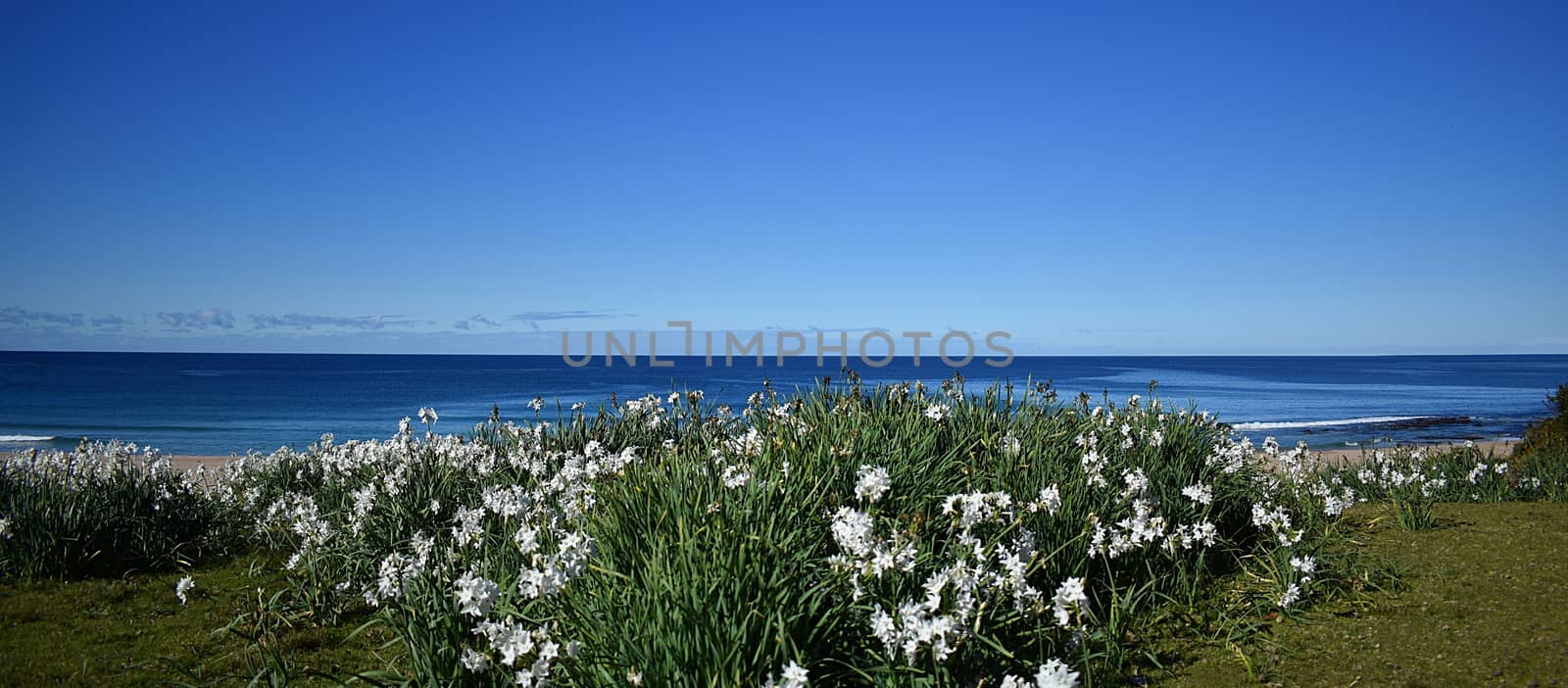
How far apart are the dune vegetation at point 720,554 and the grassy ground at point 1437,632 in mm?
182

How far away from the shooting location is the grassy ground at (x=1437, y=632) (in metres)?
4.32

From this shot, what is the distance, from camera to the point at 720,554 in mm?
3641

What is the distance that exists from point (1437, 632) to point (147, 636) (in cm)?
799

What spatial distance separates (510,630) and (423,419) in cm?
498

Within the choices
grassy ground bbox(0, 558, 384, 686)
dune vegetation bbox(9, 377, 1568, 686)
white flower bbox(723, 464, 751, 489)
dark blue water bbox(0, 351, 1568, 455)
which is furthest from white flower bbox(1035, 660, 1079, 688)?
dark blue water bbox(0, 351, 1568, 455)

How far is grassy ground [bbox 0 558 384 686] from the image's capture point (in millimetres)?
4816

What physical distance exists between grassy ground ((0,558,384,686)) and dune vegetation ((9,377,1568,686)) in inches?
1.2

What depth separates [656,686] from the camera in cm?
320

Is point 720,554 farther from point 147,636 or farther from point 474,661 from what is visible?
point 147,636

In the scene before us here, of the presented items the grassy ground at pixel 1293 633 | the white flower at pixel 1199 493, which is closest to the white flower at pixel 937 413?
the white flower at pixel 1199 493

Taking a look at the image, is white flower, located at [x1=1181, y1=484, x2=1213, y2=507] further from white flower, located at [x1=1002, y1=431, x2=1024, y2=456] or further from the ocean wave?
the ocean wave

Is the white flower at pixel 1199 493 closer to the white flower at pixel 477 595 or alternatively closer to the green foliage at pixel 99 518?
the white flower at pixel 477 595

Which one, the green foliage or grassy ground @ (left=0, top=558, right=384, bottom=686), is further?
the green foliage

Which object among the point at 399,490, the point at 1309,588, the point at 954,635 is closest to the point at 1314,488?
the point at 1309,588
